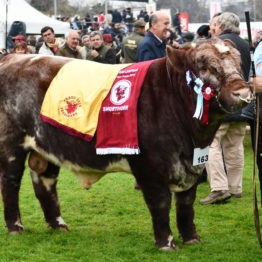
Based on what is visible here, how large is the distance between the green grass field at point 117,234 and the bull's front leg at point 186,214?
0.11 metres

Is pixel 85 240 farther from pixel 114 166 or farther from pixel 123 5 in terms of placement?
pixel 123 5

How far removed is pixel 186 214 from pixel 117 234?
1.02m

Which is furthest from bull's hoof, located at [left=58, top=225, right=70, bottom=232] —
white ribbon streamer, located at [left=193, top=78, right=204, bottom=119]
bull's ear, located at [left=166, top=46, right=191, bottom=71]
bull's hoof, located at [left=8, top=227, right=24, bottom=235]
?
bull's ear, located at [left=166, top=46, right=191, bottom=71]

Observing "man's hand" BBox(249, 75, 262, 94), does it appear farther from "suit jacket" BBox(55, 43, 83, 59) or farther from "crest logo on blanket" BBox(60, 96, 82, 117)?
"suit jacket" BBox(55, 43, 83, 59)

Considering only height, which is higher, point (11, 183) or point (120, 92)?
point (120, 92)

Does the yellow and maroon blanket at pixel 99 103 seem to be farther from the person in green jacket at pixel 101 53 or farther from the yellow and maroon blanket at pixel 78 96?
the person in green jacket at pixel 101 53

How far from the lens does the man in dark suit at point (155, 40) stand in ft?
33.4

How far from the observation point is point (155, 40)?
1023 cm

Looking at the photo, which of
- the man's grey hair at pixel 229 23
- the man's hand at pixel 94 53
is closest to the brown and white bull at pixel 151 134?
the man's grey hair at pixel 229 23

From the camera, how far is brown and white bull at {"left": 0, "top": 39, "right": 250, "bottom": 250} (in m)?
6.10

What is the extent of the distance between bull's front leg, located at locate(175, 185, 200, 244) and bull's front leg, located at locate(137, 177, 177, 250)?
0.32 meters

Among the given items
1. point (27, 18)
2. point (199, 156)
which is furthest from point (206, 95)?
point (27, 18)

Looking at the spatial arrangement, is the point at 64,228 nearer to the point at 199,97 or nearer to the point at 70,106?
the point at 70,106

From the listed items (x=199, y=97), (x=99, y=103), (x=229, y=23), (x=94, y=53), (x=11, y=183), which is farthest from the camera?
(x=94, y=53)
